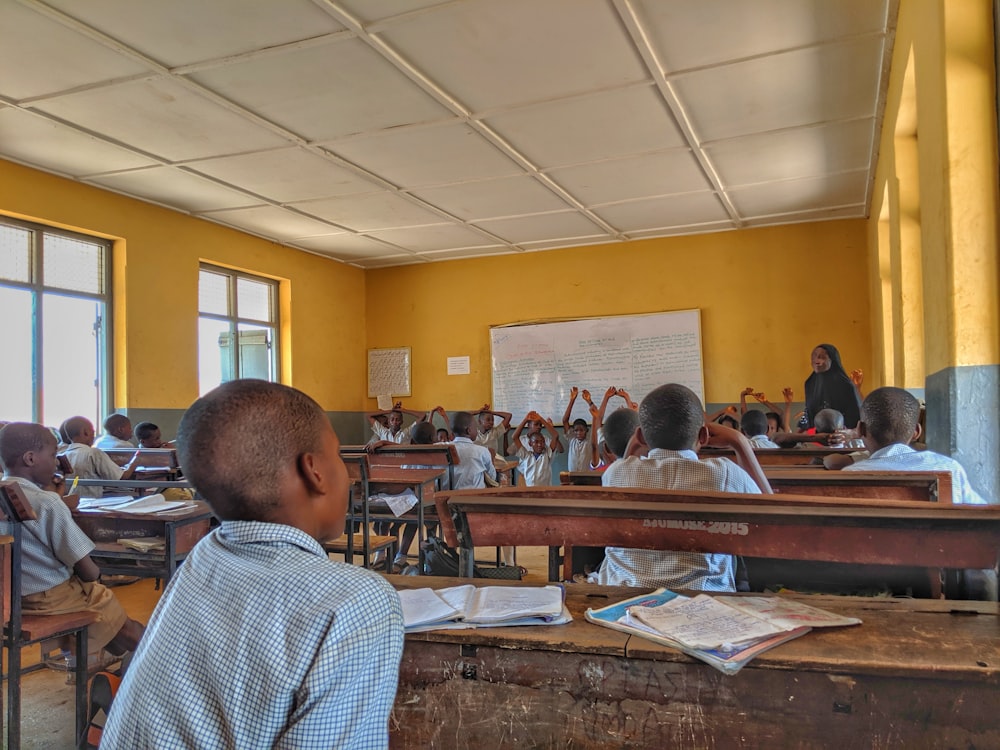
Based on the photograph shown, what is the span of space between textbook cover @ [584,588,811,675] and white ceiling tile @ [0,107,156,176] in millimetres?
4766

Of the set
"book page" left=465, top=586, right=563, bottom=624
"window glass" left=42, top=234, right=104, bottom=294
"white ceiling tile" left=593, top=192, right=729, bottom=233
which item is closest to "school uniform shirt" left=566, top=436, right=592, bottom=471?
"white ceiling tile" left=593, top=192, right=729, bottom=233

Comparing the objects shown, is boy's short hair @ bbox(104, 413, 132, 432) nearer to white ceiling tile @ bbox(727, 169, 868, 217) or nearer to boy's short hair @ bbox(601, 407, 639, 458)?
boy's short hair @ bbox(601, 407, 639, 458)

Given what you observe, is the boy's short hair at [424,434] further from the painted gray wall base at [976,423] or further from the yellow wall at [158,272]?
the painted gray wall base at [976,423]

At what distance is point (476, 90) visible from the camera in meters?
4.28

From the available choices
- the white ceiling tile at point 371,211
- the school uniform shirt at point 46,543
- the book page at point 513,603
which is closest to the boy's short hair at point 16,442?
the school uniform shirt at point 46,543

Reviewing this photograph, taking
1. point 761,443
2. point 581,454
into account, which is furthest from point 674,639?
point 581,454

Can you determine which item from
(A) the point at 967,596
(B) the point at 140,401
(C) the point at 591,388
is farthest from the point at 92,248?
(A) the point at 967,596

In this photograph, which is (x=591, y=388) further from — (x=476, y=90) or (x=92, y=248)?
(x=92, y=248)

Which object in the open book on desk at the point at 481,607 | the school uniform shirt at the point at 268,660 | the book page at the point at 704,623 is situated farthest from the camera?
the open book on desk at the point at 481,607

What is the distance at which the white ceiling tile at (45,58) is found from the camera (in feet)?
11.3

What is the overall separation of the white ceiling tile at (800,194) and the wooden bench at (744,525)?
5.07 m

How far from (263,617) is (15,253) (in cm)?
581

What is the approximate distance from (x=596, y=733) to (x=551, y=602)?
258 mm

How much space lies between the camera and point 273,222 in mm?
7086
